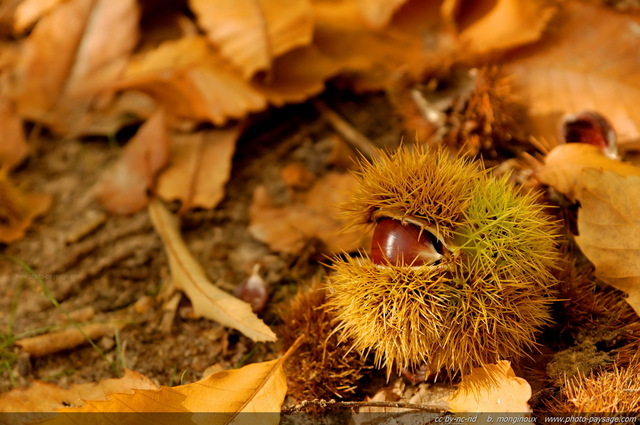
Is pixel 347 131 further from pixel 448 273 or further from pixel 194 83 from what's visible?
pixel 448 273

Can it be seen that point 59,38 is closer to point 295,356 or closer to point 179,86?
point 179,86

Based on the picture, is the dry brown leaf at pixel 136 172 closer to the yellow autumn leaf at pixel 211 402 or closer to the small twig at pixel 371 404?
the yellow autumn leaf at pixel 211 402

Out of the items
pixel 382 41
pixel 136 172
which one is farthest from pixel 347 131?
pixel 136 172

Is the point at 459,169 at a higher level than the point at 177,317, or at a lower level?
higher

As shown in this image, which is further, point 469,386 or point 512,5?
point 512,5

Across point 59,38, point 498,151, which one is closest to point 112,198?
point 59,38

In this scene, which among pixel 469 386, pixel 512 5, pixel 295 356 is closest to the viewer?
pixel 469 386

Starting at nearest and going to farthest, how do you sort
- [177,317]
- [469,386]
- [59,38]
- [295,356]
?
1. [469,386]
2. [295,356]
3. [177,317]
4. [59,38]

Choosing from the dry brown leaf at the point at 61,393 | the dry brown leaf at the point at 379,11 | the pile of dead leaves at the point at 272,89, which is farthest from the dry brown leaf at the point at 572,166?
the dry brown leaf at the point at 61,393
